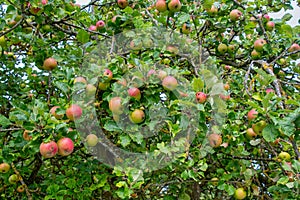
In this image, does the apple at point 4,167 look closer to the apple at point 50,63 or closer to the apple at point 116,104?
the apple at point 50,63

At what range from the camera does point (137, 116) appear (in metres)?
1.62

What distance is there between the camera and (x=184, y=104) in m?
1.55

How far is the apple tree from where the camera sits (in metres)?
1.60

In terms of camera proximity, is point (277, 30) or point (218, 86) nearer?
point (218, 86)

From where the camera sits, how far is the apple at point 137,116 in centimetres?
162

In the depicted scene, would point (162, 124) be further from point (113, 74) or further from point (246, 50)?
point (246, 50)

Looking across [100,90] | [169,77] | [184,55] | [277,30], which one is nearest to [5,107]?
[100,90]

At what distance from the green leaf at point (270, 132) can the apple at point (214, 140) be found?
1.10 ft

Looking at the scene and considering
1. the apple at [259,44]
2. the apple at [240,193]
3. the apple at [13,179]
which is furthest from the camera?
the apple at [259,44]

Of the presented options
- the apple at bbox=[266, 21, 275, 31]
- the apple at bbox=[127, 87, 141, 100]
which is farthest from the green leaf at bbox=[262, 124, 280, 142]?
the apple at bbox=[266, 21, 275, 31]

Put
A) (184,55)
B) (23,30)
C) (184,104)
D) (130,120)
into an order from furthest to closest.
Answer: (23,30) < (184,55) < (130,120) < (184,104)

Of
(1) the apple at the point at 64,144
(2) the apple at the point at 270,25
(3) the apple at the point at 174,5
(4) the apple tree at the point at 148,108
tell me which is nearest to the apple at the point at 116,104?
(4) the apple tree at the point at 148,108

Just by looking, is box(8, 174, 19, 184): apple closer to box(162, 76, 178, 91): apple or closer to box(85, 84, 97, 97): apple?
box(85, 84, 97, 97): apple

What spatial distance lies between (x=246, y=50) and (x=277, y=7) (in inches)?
16.6
